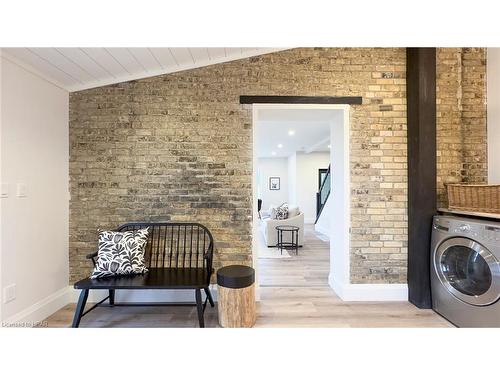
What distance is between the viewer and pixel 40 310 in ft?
7.78

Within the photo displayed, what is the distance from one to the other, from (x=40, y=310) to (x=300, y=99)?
3352 millimetres

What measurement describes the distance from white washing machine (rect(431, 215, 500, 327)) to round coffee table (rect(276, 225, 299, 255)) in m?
2.86

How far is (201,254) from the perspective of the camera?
2779mm

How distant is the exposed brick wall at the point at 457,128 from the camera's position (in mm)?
2793

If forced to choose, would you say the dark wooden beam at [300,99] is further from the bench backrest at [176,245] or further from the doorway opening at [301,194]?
the bench backrest at [176,245]

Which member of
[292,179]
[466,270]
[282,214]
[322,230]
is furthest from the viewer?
[292,179]

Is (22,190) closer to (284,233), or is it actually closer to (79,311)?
(79,311)

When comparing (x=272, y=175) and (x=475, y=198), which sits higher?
(x=272, y=175)

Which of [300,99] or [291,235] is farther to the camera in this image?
[291,235]

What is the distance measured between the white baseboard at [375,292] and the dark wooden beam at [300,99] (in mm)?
2070

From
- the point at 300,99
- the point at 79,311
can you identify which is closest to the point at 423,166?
the point at 300,99

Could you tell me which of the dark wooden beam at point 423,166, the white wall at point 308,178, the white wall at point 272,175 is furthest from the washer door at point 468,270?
the white wall at point 272,175
